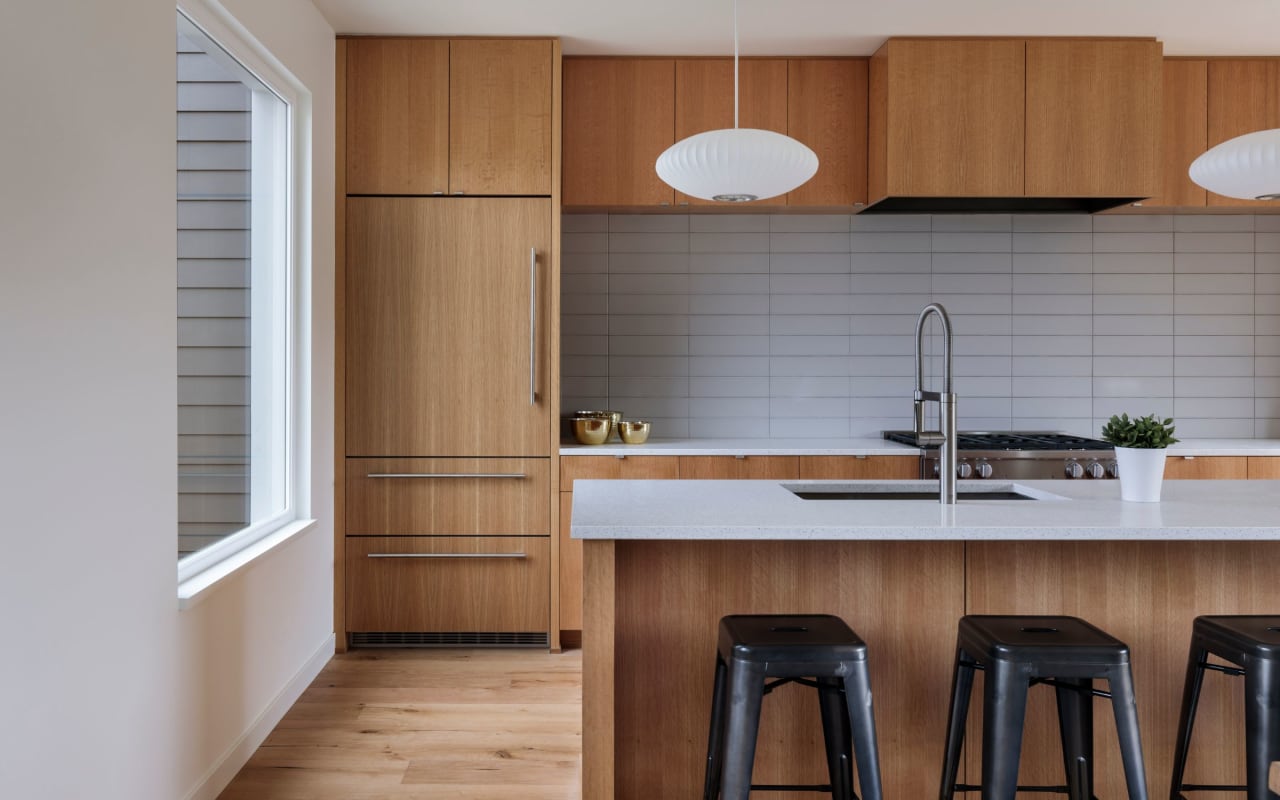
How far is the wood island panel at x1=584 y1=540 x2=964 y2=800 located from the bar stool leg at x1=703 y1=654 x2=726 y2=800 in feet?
0.51

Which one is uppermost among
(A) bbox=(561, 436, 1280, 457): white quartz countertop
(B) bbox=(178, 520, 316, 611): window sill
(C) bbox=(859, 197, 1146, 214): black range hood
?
(C) bbox=(859, 197, 1146, 214): black range hood

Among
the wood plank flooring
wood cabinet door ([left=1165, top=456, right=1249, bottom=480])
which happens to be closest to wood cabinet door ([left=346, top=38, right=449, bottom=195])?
the wood plank flooring

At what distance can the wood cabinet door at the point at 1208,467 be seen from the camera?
12.1ft

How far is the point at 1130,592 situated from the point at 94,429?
240 centimetres

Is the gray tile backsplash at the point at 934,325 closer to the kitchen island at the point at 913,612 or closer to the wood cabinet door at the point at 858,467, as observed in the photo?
the wood cabinet door at the point at 858,467

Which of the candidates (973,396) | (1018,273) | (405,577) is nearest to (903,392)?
(973,396)

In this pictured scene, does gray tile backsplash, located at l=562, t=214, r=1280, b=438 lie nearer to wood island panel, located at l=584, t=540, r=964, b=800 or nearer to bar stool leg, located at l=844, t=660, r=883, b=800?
wood island panel, located at l=584, t=540, r=964, b=800

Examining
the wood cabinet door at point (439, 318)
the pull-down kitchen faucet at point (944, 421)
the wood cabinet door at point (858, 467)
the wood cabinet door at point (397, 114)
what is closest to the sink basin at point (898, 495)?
the pull-down kitchen faucet at point (944, 421)

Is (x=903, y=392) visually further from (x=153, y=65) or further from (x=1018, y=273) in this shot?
(x=153, y=65)

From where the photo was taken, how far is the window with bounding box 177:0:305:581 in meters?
2.42

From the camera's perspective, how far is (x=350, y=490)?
3.66 m

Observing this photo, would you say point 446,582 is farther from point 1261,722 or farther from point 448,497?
point 1261,722

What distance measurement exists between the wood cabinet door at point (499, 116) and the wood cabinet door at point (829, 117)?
1065 millimetres

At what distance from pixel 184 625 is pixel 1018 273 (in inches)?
148
